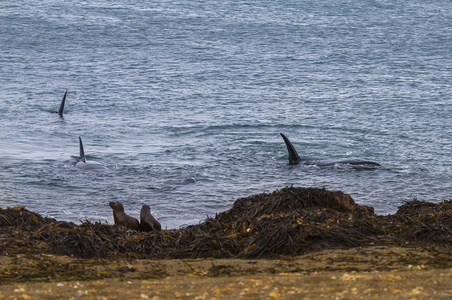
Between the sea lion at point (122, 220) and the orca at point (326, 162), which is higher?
the sea lion at point (122, 220)

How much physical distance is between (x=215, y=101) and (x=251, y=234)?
18021 mm

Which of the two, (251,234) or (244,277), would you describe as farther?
(251,234)

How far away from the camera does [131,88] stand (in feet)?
93.7

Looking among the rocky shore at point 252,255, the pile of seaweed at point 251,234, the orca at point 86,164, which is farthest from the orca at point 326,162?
the pile of seaweed at point 251,234

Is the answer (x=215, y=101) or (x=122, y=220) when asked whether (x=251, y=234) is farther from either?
(x=215, y=101)

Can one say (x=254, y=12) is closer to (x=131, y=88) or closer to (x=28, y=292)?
(x=131, y=88)

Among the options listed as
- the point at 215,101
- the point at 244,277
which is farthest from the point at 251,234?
the point at 215,101

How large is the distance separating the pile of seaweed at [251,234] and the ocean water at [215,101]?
3190 millimetres

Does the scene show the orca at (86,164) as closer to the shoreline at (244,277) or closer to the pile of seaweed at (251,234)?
the pile of seaweed at (251,234)

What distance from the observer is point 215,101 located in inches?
1029

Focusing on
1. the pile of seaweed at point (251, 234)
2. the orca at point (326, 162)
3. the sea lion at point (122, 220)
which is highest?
the pile of seaweed at point (251, 234)

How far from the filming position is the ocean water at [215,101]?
14719 millimetres

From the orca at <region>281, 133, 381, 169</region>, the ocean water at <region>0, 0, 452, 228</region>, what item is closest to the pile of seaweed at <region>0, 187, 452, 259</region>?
the ocean water at <region>0, 0, 452, 228</region>

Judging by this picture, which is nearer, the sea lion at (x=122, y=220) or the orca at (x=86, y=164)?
the sea lion at (x=122, y=220)
